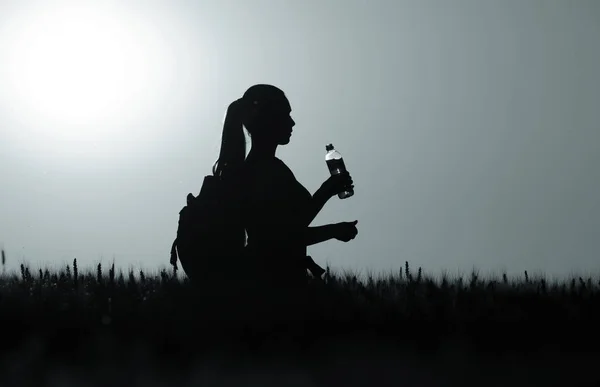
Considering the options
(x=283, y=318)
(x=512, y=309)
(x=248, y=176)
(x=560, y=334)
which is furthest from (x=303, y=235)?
(x=560, y=334)

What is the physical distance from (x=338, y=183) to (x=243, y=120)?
114cm

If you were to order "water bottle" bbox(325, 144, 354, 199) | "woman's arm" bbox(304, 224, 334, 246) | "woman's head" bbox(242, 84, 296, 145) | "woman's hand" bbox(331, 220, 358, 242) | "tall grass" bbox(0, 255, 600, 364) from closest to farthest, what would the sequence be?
1. "tall grass" bbox(0, 255, 600, 364)
2. "woman's hand" bbox(331, 220, 358, 242)
3. "woman's arm" bbox(304, 224, 334, 246)
4. "woman's head" bbox(242, 84, 296, 145)
5. "water bottle" bbox(325, 144, 354, 199)

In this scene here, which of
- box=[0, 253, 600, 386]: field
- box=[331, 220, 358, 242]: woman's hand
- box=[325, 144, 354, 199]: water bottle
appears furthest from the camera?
box=[325, 144, 354, 199]: water bottle

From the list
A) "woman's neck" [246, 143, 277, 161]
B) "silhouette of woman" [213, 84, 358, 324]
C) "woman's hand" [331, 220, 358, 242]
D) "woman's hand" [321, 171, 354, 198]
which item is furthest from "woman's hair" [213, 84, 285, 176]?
"woman's hand" [331, 220, 358, 242]

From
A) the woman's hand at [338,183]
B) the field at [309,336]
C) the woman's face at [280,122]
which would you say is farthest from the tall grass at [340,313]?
the woman's face at [280,122]

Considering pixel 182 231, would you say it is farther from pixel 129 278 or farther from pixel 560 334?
pixel 560 334

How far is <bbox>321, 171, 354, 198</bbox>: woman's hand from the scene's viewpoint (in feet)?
25.3

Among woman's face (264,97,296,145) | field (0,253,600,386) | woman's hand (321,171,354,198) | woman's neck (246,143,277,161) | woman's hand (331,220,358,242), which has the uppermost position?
woman's face (264,97,296,145)

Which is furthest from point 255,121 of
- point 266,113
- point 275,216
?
point 275,216

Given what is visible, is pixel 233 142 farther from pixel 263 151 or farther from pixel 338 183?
pixel 338 183

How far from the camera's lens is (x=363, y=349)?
19.5 ft

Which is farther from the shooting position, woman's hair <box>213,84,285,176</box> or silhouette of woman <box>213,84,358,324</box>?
woman's hair <box>213,84,285,176</box>

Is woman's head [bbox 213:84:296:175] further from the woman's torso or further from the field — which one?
the field

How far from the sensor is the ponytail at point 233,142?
7.91 m
